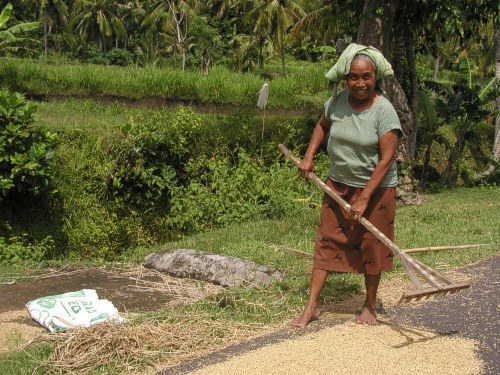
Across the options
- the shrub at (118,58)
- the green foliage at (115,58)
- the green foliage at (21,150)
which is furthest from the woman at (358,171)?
the shrub at (118,58)

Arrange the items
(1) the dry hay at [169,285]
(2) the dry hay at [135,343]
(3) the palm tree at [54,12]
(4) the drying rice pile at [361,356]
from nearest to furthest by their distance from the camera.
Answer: (4) the drying rice pile at [361,356]
(2) the dry hay at [135,343]
(1) the dry hay at [169,285]
(3) the palm tree at [54,12]

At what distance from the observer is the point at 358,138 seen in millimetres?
4508

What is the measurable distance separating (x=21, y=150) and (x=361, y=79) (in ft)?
17.3

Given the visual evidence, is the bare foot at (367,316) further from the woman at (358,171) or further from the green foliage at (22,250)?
the green foliage at (22,250)

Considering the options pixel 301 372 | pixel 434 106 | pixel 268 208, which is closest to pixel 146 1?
pixel 434 106

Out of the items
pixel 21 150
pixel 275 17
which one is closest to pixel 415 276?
pixel 21 150

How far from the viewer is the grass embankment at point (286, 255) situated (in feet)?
15.1

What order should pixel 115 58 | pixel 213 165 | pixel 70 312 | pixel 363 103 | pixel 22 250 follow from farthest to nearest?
pixel 115 58 < pixel 213 165 < pixel 22 250 < pixel 70 312 < pixel 363 103

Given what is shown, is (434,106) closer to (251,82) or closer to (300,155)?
(300,155)

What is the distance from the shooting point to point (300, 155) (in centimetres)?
1234

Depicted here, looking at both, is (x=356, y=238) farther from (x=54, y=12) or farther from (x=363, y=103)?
(x=54, y=12)

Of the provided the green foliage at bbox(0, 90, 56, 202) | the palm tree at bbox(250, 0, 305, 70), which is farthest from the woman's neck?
the palm tree at bbox(250, 0, 305, 70)

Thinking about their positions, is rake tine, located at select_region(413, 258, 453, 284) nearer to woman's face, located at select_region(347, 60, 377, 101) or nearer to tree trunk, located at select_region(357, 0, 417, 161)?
woman's face, located at select_region(347, 60, 377, 101)

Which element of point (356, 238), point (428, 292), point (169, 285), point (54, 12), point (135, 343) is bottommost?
point (169, 285)
